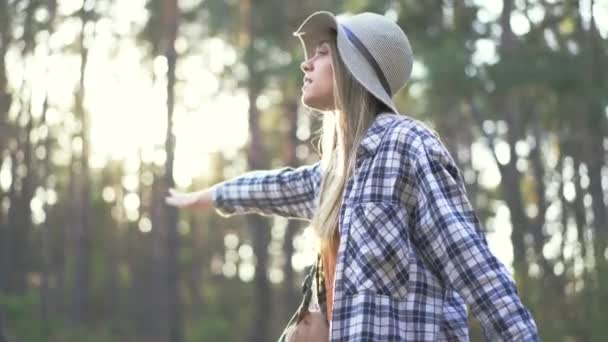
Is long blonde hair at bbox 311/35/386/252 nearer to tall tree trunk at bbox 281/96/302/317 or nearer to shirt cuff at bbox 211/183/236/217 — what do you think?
shirt cuff at bbox 211/183/236/217

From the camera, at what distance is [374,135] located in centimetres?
285

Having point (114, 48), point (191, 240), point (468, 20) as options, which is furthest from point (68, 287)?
point (468, 20)

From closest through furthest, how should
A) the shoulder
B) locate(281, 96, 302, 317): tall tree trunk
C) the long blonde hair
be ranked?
the shoulder, the long blonde hair, locate(281, 96, 302, 317): tall tree trunk

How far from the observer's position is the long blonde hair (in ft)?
9.50

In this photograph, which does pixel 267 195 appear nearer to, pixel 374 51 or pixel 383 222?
pixel 374 51

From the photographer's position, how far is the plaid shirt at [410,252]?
253 centimetres

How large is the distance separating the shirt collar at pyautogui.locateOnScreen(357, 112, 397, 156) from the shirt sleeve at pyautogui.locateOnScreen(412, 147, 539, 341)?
16cm

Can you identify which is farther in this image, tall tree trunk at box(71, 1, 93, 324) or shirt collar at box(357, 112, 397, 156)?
tall tree trunk at box(71, 1, 93, 324)

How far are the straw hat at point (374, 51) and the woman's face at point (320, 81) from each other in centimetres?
8

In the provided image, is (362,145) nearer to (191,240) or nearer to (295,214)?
(295,214)

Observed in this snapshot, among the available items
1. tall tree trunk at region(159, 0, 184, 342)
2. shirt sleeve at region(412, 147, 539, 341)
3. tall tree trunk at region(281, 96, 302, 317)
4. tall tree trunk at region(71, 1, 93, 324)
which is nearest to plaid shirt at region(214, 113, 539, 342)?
shirt sleeve at region(412, 147, 539, 341)

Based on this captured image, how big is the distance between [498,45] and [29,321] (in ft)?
30.7

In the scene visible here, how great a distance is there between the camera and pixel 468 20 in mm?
18453

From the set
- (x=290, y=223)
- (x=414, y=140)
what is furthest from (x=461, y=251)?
(x=290, y=223)
